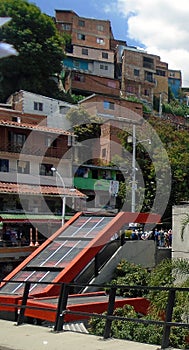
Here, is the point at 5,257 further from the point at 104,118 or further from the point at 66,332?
the point at 104,118

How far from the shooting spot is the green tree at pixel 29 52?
168 ft

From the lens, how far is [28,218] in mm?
30828

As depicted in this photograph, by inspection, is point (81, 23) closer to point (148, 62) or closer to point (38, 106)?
point (148, 62)

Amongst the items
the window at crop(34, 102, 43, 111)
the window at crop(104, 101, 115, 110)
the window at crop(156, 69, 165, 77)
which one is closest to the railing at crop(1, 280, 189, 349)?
the window at crop(34, 102, 43, 111)

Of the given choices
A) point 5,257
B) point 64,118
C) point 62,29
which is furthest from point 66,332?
point 62,29

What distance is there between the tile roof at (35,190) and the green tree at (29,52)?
1831 centimetres

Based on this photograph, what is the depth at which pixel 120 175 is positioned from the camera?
44656 mm

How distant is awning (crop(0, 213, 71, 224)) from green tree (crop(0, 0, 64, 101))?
73.0ft

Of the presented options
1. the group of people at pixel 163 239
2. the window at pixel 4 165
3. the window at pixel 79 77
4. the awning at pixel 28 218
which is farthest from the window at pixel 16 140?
the window at pixel 79 77

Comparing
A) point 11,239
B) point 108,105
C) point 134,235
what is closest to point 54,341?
point 134,235

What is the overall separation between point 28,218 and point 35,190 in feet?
11.4

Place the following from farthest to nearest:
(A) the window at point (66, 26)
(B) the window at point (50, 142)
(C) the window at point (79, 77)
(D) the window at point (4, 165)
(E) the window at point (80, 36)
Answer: (A) the window at point (66, 26) < (E) the window at point (80, 36) < (C) the window at point (79, 77) < (B) the window at point (50, 142) < (D) the window at point (4, 165)

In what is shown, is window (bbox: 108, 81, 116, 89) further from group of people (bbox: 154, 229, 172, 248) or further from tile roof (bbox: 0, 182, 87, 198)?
group of people (bbox: 154, 229, 172, 248)

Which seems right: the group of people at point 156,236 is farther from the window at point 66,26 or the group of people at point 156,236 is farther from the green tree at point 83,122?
the window at point 66,26
